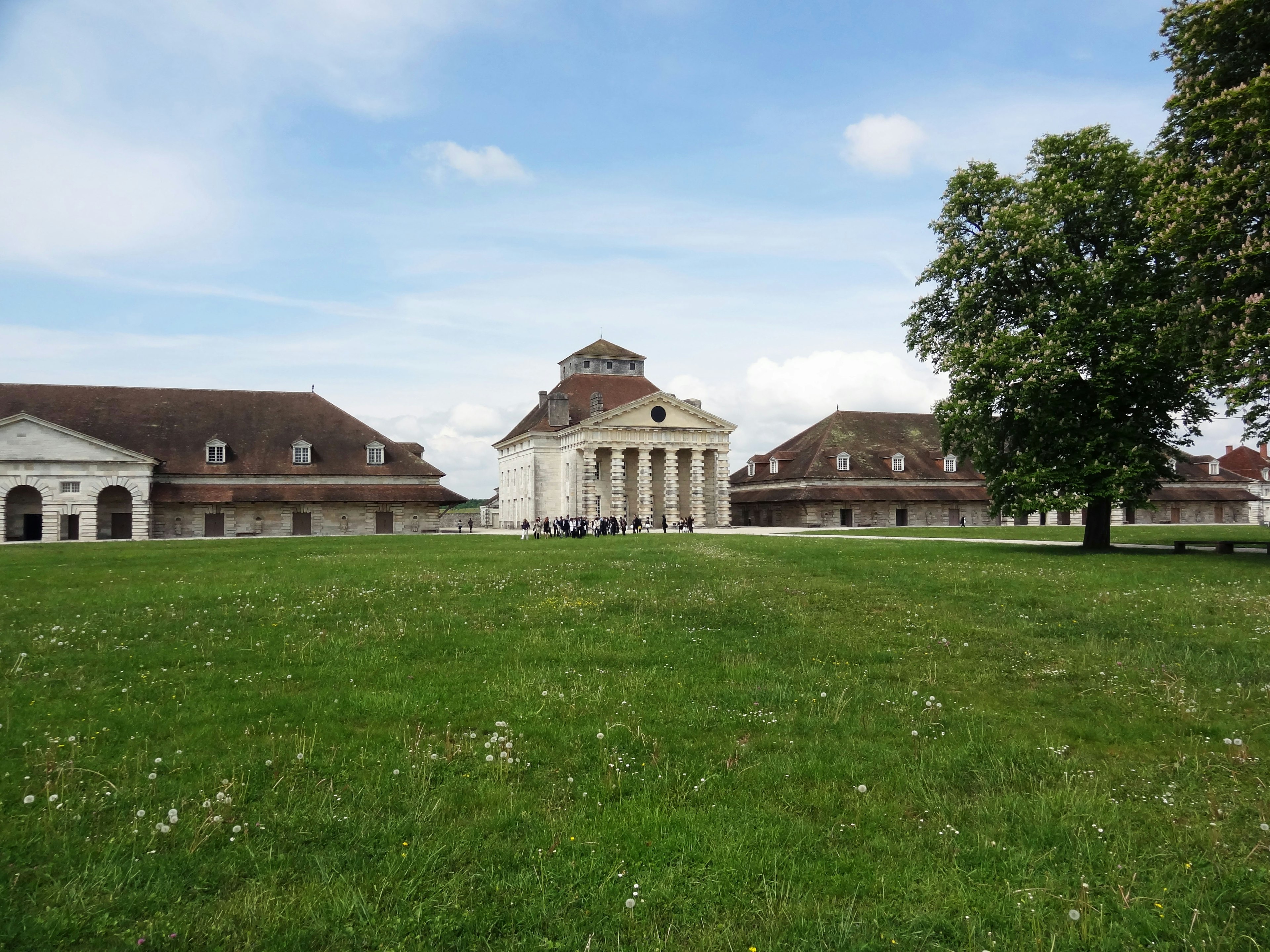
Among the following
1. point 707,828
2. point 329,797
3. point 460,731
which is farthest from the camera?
point 460,731

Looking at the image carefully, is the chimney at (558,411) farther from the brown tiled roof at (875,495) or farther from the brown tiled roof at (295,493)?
the brown tiled roof at (875,495)

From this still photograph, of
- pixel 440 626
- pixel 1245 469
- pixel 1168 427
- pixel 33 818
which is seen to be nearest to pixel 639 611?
pixel 440 626

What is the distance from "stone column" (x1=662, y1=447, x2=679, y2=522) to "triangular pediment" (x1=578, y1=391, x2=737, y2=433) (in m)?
2.60

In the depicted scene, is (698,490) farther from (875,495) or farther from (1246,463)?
(1246,463)

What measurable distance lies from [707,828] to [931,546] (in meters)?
29.3

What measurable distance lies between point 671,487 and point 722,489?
17.0 feet

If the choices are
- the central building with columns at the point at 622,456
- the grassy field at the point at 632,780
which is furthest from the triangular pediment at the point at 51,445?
the grassy field at the point at 632,780

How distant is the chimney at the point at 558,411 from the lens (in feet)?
262

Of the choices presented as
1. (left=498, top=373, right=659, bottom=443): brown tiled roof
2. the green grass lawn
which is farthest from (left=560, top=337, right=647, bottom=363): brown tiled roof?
the green grass lawn

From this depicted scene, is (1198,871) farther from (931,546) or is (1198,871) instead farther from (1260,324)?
(931,546)

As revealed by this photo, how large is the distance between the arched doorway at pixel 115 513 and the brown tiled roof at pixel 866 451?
53612 mm

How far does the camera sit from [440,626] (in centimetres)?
1457

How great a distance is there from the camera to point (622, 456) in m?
75.9

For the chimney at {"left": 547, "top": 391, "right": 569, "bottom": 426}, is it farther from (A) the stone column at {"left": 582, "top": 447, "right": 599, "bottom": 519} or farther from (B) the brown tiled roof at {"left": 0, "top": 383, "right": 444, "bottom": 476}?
(B) the brown tiled roof at {"left": 0, "top": 383, "right": 444, "bottom": 476}
